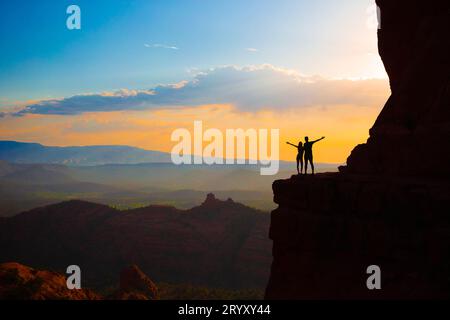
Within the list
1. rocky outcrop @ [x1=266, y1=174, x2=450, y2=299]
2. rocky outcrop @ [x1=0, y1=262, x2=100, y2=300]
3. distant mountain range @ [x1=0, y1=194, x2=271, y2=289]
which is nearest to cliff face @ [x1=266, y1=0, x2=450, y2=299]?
rocky outcrop @ [x1=266, y1=174, x2=450, y2=299]

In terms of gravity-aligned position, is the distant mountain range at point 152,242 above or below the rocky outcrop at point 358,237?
below

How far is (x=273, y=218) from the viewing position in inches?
1031

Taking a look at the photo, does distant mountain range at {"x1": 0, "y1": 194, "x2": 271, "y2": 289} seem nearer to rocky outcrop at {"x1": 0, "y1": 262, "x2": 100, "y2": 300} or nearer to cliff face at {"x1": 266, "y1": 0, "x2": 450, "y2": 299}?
rocky outcrop at {"x1": 0, "y1": 262, "x2": 100, "y2": 300}

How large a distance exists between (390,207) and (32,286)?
4841 cm

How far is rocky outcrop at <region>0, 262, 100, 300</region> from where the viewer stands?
174 ft

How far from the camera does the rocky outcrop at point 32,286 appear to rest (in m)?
53.0

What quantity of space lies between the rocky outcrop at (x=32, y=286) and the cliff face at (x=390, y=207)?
125ft

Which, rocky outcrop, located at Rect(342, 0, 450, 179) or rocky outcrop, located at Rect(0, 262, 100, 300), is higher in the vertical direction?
rocky outcrop, located at Rect(342, 0, 450, 179)

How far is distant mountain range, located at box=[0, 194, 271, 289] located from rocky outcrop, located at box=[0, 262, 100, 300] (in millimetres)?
35344

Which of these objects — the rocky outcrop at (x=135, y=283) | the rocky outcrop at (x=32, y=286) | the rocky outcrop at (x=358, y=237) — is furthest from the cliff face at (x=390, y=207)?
the rocky outcrop at (x=135, y=283)

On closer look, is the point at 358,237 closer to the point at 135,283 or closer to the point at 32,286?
the point at 32,286

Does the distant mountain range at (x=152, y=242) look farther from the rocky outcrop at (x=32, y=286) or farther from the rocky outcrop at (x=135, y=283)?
the rocky outcrop at (x=32, y=286)

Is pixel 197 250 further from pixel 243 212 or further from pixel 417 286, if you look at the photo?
pixel 417 286

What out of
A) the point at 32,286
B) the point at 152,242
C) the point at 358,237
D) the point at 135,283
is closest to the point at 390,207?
the point at 358,237
